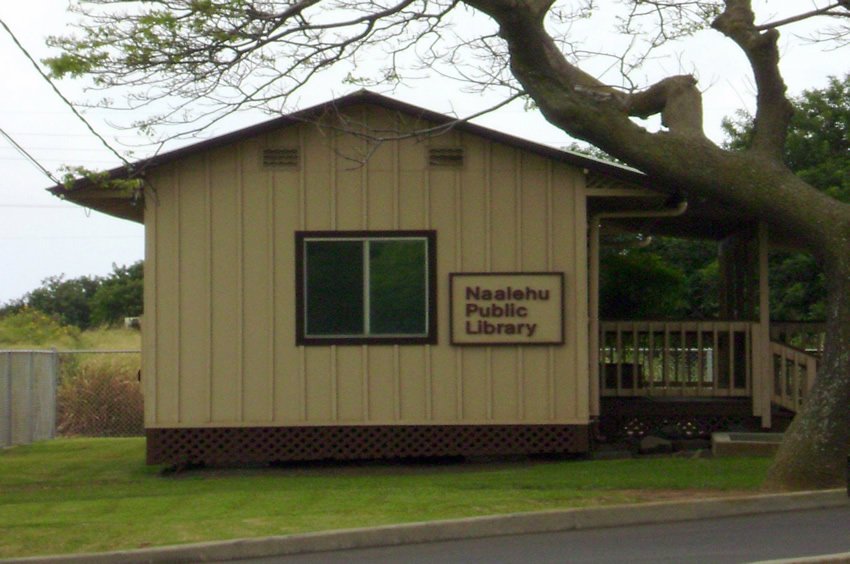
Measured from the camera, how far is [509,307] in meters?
15.7

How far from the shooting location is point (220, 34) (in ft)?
42.9

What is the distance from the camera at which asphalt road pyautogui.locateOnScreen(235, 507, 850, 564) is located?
9.45 meters

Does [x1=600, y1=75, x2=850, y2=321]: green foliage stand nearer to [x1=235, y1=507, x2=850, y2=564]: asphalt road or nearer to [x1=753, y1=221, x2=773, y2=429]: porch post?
[x1=753, y1=221, x2=773, y2=429]: porch post

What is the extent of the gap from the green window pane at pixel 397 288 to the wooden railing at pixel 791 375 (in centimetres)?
479

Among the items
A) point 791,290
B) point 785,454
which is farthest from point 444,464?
point 791,290

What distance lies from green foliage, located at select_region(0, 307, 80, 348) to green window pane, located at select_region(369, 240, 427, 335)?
68.8ft

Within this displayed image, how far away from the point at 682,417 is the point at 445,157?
476 cm

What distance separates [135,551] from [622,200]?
29.2 ft

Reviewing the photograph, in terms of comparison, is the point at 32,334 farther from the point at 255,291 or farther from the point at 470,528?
the point at 470,528

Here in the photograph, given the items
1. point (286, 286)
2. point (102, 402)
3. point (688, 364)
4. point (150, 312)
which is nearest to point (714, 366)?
point (688, 364)

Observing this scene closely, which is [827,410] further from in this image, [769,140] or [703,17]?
[703,17]

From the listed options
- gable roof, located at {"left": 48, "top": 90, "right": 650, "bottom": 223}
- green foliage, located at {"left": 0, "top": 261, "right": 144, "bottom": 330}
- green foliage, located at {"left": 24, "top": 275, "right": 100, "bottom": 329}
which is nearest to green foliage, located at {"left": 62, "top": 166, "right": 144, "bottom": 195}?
gable roof, located at {"left": 48, "top": 90, "right": 650, "bottom": 223}

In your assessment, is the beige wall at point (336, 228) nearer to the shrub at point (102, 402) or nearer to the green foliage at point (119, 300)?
the shrub at point (102, 402)

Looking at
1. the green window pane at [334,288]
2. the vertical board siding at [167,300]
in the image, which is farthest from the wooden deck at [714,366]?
the vertical board siding at [167,300]
